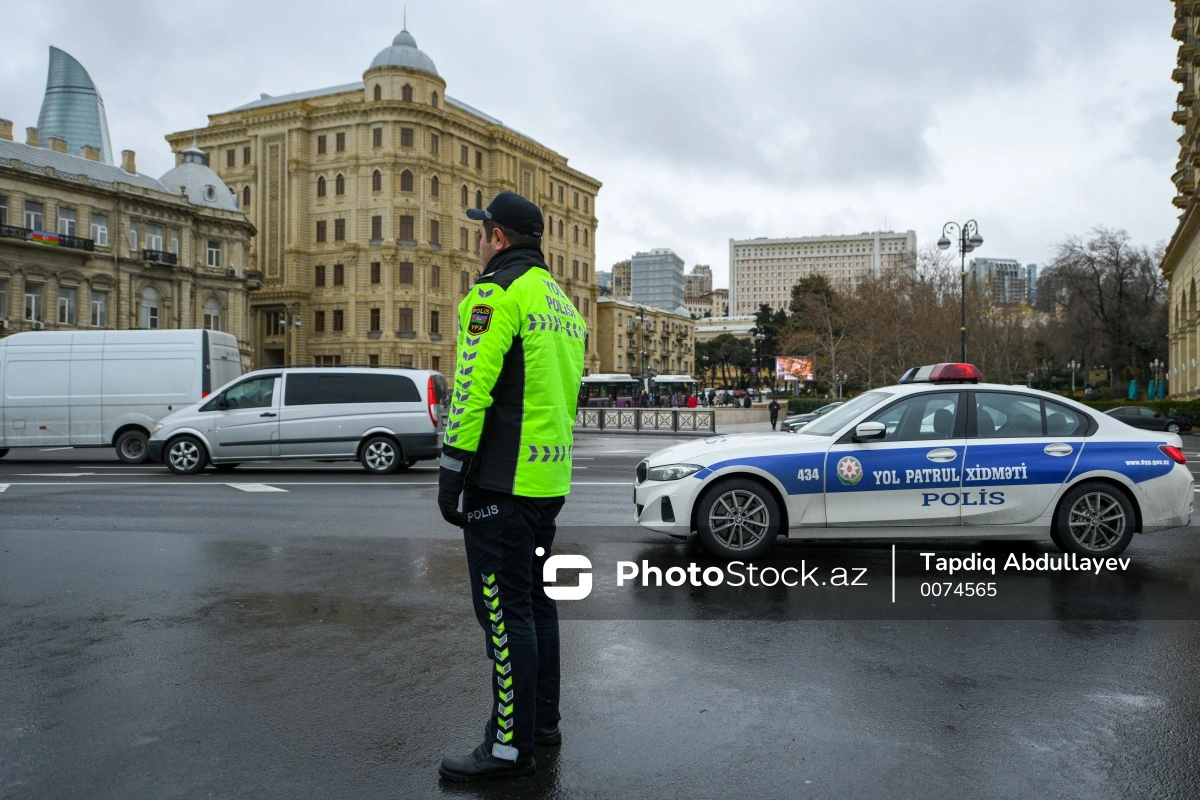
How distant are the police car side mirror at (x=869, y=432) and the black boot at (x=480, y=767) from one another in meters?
4.64

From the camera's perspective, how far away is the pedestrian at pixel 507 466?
3.19 meters

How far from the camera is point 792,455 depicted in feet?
23.2

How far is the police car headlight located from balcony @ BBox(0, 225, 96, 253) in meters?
53.9

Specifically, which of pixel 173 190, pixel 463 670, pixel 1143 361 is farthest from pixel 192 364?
pixel 1143 361

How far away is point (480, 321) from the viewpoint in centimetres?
321

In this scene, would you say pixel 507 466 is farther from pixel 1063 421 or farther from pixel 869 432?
pixel 1063 421

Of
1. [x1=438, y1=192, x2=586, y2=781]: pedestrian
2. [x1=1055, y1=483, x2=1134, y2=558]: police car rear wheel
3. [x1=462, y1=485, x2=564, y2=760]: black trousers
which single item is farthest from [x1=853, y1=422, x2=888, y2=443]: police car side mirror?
[x1=462, y1=485, x2=564, y2=760]: black trousers

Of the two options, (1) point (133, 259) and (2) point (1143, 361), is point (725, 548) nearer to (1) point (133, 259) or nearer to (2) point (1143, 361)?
(1) point (133, 259)

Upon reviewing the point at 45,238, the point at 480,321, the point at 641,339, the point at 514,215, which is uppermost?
the point at 45,238

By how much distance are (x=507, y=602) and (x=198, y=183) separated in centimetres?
6801

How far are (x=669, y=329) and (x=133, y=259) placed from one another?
7813 centimetres

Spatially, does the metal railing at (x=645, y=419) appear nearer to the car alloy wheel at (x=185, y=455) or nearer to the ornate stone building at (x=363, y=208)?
the car alloy wheel at (x=185, y=455)

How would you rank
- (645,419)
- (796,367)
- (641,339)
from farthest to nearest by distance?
(641,339)
(796,367)
(645,419)

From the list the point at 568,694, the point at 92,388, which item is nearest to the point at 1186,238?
the point at 92,388
